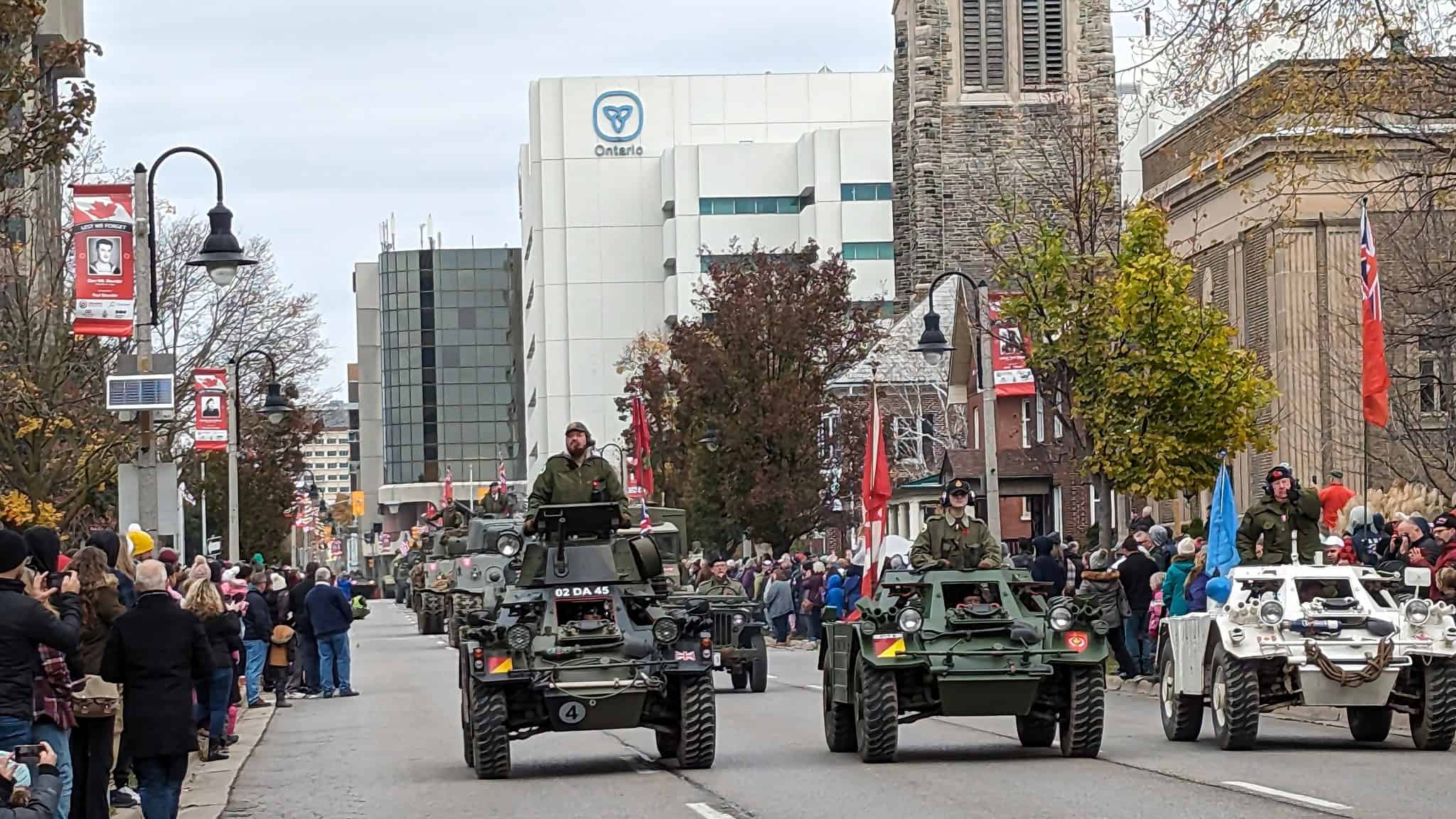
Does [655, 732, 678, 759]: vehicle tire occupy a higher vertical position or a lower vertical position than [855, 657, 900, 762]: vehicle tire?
lower

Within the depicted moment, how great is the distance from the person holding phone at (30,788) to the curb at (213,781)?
5622 mm

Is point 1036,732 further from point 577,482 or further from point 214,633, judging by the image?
point 214,633

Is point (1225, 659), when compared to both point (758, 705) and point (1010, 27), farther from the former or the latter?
point (1010, 27)

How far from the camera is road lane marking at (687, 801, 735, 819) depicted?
14.5m

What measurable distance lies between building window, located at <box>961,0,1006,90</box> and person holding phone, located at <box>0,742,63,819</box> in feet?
284

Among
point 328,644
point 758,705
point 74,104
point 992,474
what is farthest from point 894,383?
point 74,104

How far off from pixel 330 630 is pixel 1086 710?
15956 millimetres

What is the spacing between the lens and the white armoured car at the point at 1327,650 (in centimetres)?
1766

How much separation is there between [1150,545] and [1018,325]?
24.7 feet

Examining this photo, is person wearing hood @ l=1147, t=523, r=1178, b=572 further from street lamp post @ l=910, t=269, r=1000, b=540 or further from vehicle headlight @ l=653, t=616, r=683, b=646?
vehicle headlight @ l=653, t=616, r=683, b=646

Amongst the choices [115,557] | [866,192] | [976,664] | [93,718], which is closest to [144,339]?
[115,557]

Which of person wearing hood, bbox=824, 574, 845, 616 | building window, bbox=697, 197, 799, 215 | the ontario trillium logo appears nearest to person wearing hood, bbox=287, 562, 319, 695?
person wearing hood, bbox=824, 574, 845, 616

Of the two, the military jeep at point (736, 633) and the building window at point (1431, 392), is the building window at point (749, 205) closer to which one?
the building window at point (1431, 392)

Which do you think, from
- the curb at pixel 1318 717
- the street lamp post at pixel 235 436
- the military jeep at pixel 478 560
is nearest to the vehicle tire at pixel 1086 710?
the curb at pixel 1318 717
